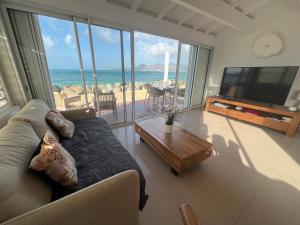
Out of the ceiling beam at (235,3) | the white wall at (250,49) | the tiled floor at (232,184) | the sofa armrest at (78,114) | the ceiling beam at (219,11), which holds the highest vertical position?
the ceiling beam at (235,3)

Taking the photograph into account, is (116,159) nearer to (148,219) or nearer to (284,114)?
(148,219)

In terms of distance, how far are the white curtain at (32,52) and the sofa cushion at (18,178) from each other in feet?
4.48

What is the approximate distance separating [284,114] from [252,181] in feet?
6.88

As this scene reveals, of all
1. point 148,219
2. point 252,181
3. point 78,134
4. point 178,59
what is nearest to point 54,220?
point 148,219

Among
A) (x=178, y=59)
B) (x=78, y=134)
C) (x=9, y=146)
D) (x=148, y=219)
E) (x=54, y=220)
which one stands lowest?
(x=148, y=219)

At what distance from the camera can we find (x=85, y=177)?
105cm

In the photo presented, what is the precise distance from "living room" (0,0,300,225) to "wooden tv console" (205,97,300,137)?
24mm

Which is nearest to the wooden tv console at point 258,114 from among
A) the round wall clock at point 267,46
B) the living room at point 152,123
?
the living room at point 152,123

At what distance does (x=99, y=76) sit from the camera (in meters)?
2.84

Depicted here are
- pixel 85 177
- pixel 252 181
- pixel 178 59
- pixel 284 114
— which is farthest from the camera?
pixel 178 59

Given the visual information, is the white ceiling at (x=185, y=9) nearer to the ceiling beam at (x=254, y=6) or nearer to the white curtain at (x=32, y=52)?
the ceiling beam at (x=254, y=6)

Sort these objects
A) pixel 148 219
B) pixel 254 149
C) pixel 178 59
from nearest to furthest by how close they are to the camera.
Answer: pixel 148 219 < pixel 254 149 < pixel 178 59

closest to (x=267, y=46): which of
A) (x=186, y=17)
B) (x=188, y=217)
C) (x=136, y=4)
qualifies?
(x=186, y=17)

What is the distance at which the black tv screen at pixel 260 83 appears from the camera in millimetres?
2818
